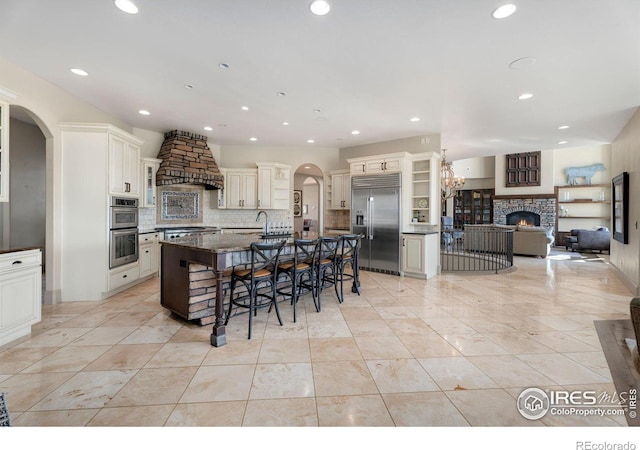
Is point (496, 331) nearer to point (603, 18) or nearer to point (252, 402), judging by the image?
point (252, 402)

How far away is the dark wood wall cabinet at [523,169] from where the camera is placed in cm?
1125

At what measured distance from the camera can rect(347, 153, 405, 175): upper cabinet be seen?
5.68m

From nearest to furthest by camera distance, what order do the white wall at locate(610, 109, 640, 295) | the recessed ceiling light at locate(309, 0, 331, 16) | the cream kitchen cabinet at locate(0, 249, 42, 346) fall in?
the recessed ceiling light at locate(309, 0, 331, 16) < the cream kitchen cabinet at locate(0, 249, 42, 346) < the white wall at locate(610, 109, 640, 295)

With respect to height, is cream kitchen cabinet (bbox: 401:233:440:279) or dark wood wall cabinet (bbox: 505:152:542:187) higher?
dark wood wall cabinet (bbox: 505:152:542:187)

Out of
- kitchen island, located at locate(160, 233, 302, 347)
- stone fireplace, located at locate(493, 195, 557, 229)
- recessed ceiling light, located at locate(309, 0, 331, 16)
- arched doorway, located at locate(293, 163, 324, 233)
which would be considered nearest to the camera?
recessed ceiling light, located at locate(309, 0, 331, 16)

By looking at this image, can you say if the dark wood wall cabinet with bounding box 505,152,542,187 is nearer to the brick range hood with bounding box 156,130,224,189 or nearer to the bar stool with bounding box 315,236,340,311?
the bar stool with bounding box 315,236,340,311

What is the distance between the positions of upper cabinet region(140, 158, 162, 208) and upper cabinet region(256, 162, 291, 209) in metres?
2.05

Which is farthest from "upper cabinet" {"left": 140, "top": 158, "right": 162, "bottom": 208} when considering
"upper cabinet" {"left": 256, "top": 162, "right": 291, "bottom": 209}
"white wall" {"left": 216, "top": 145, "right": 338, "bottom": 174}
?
"upper cabinet" {"left": 256, "top": 162, "right": 291, "bottom": 209}

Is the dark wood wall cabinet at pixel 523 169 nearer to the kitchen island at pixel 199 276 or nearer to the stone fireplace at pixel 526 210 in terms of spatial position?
the stone fireplace at pixel 526 210

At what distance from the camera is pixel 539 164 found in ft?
36.8

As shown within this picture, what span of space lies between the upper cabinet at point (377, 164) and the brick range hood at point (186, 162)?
9.70 feet

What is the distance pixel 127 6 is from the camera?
226 centimetres

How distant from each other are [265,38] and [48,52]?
230cm

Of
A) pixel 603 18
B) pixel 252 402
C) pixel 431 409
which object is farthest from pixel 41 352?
pixel 603 18
